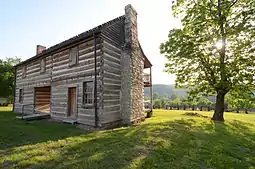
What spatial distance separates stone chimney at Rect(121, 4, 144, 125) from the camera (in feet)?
34.3

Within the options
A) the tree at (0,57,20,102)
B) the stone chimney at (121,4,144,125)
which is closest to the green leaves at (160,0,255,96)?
the stone chimney at (121,4,144,125)

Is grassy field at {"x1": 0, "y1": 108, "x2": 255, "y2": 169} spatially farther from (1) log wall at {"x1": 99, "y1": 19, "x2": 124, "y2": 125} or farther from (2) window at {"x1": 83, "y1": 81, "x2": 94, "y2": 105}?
→ (2) window at {"x1": 83, "y1": 81, "x2": 94, "y2": 105}

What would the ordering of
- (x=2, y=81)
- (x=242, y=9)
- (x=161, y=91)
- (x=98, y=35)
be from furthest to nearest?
(x=161, y=91)
(x=2, y=81)
(x=242, y=9)
(x=98, y=35)

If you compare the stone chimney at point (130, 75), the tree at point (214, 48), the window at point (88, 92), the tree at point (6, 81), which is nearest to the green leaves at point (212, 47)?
the tree at point (214, 48)

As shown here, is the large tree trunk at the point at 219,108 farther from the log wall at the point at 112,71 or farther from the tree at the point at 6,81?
the tree at the point at 6,81

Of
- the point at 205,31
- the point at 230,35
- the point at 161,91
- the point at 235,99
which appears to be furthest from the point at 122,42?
the point at 161,91

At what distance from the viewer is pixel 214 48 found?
1195 cm

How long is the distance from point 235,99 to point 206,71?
361 cm

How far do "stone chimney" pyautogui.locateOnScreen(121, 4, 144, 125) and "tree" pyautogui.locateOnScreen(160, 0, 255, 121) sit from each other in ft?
12.1

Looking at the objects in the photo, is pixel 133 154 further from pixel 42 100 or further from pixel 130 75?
pixel 42 100

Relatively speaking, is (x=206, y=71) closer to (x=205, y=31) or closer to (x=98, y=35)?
(x=205, y=31)

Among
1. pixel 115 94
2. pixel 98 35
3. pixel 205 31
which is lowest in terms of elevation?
pixel 115 94

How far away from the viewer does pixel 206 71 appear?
1258cm

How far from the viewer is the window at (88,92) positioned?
32.2ft
